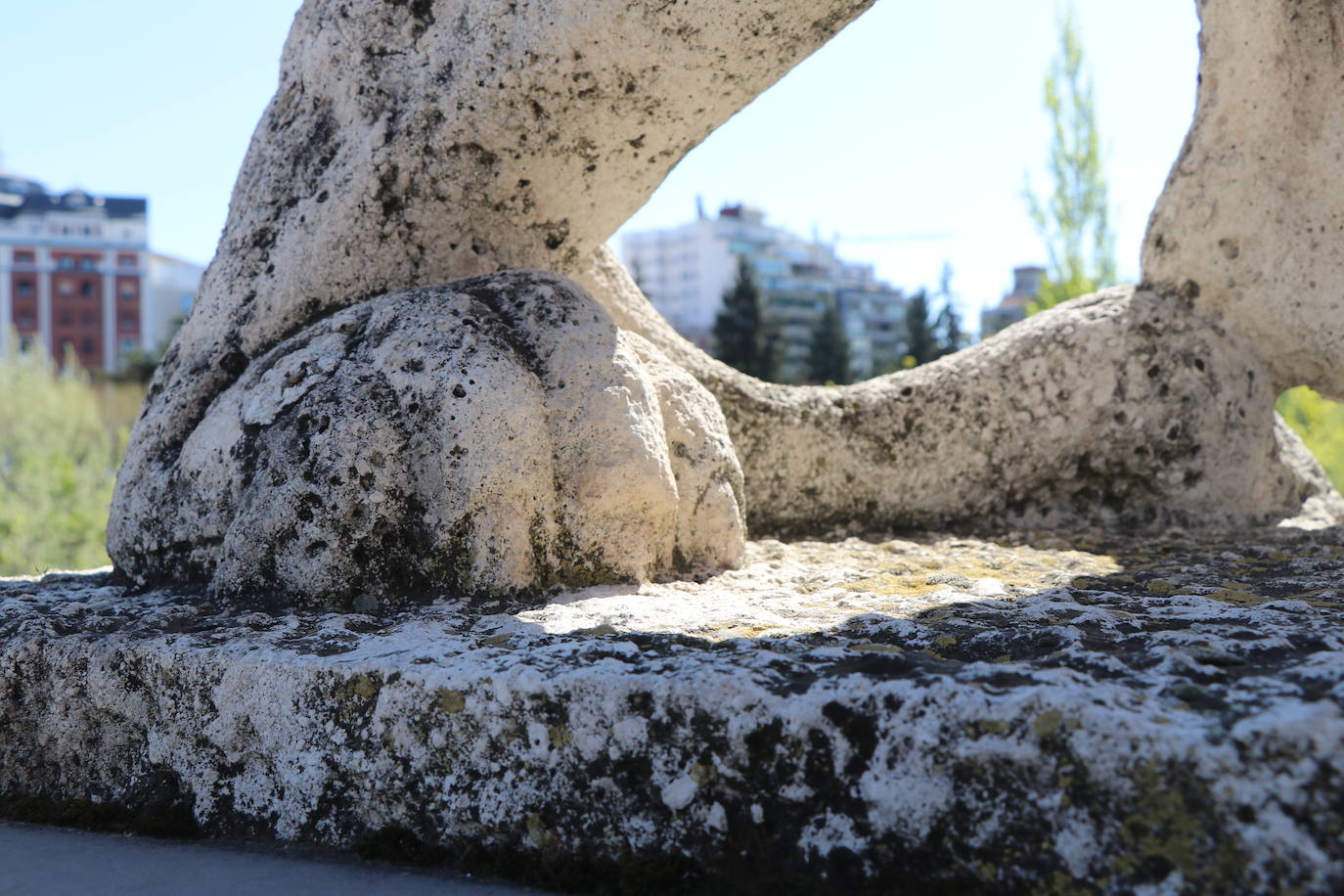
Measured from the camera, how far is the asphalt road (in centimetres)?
169

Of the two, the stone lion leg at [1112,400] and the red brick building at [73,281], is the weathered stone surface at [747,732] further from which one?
the red brick building at [73,281]

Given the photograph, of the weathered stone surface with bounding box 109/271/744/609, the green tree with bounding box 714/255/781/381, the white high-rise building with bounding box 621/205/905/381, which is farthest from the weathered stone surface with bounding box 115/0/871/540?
the white high-rise building with bounding box 621/205/905/381

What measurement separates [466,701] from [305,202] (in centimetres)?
183

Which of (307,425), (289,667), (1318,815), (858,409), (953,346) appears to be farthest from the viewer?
(953,346)

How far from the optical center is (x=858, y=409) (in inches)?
148

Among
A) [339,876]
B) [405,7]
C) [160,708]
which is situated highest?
[405,7]

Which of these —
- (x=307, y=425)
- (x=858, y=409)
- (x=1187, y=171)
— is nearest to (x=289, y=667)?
(x=307, y=425)

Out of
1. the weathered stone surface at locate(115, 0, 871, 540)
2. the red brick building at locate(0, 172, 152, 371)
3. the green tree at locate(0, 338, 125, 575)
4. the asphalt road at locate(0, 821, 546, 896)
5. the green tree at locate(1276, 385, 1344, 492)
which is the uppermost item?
the red brick building at locate(0, 172, 152, 371)

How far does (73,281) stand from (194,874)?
53.3 meters

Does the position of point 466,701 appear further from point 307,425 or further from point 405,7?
point 405,7

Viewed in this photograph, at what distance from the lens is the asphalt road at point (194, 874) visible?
169 centimetres

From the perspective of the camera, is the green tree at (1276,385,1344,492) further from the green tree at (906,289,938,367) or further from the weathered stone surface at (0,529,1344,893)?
the green tree at (906,289,938,367)

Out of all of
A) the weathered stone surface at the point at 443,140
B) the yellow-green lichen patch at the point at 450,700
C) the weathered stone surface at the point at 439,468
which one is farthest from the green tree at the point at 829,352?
the yellow-green lichen patch at the point at 450,700

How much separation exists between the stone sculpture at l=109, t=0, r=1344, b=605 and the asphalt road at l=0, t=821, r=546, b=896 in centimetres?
64
